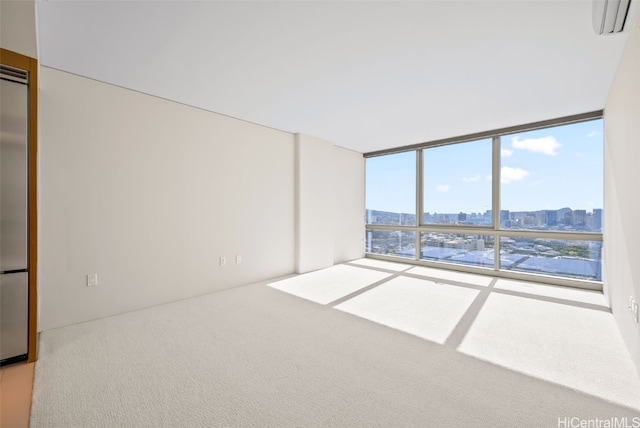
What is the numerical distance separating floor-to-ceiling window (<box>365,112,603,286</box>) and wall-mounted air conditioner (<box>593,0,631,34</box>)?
2509 mm

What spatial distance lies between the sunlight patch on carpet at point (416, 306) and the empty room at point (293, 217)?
39 millimetres

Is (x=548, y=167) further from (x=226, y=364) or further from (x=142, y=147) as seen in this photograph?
(x=142, y=147)

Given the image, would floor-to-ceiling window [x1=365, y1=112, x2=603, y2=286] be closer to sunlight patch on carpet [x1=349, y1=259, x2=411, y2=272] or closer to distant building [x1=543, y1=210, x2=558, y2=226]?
distant building [x1=543, y1=210, x2=558, y2=226]

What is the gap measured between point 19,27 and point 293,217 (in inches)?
148

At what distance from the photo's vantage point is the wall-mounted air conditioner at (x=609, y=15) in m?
1.77

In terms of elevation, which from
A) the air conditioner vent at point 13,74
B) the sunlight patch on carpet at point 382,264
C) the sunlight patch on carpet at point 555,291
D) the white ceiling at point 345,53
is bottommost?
the sunlight patch on carpet at point 555,291

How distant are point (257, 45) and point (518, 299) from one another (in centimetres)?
417

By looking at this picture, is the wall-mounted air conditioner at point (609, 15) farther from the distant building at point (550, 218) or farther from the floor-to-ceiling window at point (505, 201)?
the distant building at point (550, 218)

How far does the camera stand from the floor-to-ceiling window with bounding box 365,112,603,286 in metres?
4.03

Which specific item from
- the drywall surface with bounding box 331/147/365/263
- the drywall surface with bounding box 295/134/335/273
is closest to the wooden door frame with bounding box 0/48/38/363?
the drywall surface with bounding box 295/134/335/273

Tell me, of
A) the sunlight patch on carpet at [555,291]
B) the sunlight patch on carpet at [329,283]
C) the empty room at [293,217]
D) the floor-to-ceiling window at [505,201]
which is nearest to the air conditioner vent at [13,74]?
the empty room at [293,217]

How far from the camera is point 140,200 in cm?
325

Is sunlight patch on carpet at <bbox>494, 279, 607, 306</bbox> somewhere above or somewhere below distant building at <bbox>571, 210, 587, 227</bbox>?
below

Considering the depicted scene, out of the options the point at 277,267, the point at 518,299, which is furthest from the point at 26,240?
the point at 518,299
